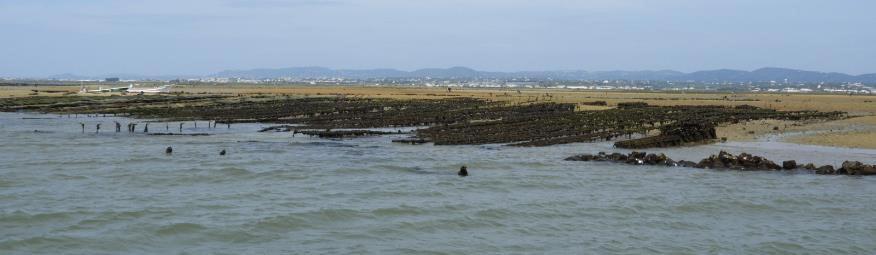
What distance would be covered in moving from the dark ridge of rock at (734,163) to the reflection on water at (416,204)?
0.61m

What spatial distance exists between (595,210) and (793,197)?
4726mm

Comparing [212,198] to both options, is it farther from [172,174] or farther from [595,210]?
[595,210]

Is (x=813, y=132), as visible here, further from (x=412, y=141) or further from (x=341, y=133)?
(x=341, y=133)

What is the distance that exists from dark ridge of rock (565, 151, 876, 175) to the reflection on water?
0.61m

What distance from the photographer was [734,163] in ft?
72.5

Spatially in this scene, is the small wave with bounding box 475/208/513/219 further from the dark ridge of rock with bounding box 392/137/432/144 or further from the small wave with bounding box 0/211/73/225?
the dark ridge of rock with bounding box 392/137/432/144

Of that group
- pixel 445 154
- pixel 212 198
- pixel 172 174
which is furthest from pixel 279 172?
pixel 445 154

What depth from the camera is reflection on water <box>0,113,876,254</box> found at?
13.3 metres

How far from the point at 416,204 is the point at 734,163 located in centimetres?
1004

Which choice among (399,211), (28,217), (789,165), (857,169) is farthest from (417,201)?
(857,169)

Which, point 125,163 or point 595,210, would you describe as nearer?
point 595,210

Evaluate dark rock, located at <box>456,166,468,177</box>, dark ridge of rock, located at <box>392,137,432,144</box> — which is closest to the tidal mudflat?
dark rock, located at <box>456,166,468,177</box>

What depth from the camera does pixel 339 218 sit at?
1511 centimetres

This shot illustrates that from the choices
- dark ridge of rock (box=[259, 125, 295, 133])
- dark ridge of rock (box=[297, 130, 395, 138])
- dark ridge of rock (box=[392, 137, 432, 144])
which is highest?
dark ridge of rock (box=[392, 137, 432, 144])
